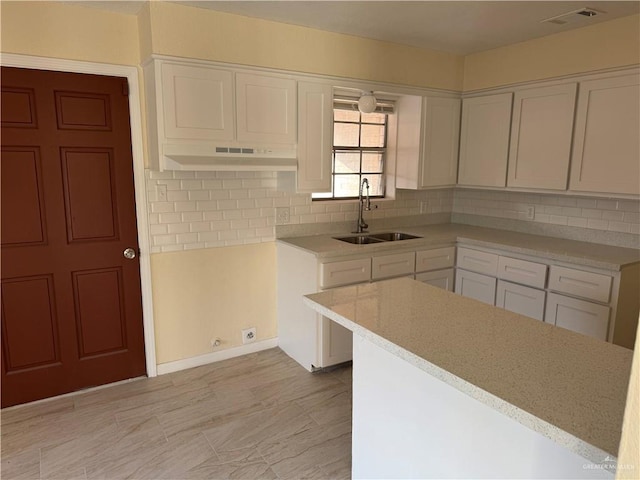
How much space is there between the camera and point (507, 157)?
12.0 ft

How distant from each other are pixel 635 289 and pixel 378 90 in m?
2.36

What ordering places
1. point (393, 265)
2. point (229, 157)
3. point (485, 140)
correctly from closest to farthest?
point (229, 157)
point (393, 265)
point (485, 140)

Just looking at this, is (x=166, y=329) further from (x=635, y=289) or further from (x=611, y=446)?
(x=635, y=289)

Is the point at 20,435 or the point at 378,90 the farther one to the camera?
the point at 378,90

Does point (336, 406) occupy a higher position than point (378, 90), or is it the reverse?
point (378, 90)

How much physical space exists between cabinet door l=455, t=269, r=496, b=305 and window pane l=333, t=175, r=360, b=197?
1.18 metres

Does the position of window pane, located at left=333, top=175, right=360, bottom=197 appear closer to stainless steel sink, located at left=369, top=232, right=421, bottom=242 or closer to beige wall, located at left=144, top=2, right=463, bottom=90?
stainless steel sink, located at left=369, top=232, right=421, bottom=242

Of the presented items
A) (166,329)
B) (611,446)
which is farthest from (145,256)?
(611,446)

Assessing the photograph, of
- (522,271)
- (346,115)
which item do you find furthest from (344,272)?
(346,115)

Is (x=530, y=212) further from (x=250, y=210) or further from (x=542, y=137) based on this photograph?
(x=250, y=210)

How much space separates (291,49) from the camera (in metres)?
3.12

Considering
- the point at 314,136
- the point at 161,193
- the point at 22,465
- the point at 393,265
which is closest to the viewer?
the point at 22,465

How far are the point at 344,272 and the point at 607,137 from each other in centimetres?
207

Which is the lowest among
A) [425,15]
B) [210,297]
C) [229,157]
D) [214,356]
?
[214,356]
